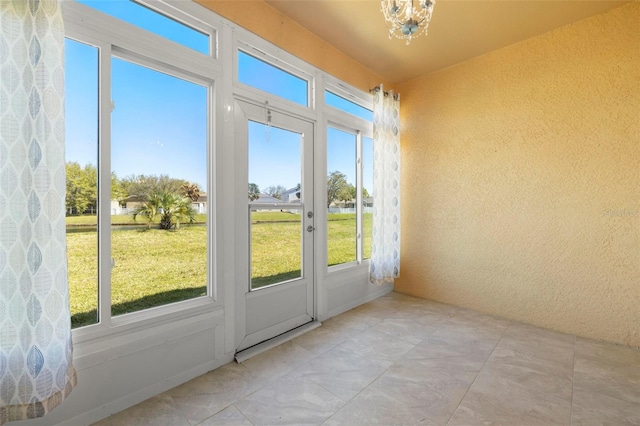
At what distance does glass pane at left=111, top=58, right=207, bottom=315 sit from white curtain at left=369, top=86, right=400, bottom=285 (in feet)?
6.26

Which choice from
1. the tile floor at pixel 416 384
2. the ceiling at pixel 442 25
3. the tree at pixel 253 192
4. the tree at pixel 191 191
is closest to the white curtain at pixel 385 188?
the ceiling at pixel 442 25

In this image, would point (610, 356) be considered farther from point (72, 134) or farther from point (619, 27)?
point (72, 134)

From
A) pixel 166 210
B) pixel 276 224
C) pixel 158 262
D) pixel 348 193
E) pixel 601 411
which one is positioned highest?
pixel 348 193

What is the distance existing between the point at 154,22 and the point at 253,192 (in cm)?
129

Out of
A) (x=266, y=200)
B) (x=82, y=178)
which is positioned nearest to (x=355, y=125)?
(x=266, y=200)

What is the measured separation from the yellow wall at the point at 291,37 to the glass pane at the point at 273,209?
74 cm

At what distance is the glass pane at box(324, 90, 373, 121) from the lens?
2.95 m

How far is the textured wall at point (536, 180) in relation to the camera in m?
2.36

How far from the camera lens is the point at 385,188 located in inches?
129

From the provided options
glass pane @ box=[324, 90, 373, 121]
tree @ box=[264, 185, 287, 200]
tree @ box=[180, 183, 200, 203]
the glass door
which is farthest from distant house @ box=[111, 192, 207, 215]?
glass pane @ box=[324, 90, 373, 121]

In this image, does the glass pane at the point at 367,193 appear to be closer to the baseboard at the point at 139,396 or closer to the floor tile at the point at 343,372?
the floor tile at the point at 343,372

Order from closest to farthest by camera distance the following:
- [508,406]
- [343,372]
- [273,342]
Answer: [508,406]
[343,372]
[273,342]

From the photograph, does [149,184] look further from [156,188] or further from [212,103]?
[212,103]

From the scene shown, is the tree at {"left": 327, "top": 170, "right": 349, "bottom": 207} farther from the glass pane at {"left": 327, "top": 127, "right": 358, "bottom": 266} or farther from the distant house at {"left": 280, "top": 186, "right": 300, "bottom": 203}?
the distant house at {"left": 280, "top": 186, "right": 300, "bottom": 203}
